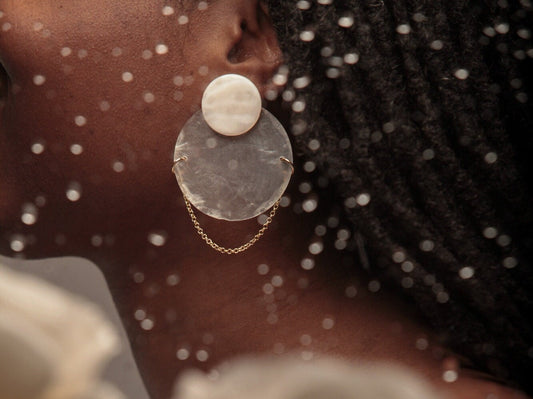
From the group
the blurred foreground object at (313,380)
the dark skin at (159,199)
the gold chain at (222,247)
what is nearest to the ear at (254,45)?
the dark skin at (159,199)

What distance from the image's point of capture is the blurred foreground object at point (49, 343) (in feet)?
3.31

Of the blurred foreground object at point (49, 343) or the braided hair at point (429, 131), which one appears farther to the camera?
the blurred foreground object at point (49, 343)

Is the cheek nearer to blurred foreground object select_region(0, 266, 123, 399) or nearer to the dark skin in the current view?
the dark skin

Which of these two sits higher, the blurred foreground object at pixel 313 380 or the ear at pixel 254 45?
the ear at pixel 254 45

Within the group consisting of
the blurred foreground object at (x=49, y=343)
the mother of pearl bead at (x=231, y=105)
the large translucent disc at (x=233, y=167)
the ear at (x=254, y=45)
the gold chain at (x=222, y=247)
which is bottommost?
the blurred foreground object at (x=49, y=343)

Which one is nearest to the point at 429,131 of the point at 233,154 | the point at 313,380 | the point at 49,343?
the point at 233,154

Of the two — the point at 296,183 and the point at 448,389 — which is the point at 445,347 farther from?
the point at 296,183

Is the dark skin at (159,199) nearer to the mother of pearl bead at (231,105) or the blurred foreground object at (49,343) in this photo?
the mother of pearl bead at (231,105)

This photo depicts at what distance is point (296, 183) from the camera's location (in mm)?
692

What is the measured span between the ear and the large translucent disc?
0.04 m

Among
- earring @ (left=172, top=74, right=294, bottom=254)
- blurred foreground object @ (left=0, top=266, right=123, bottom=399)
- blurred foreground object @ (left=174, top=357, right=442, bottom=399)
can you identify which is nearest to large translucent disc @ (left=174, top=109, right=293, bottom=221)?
earring @ (left=172, top=74, right=294, bottom=254)

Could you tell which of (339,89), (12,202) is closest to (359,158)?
(339,89)

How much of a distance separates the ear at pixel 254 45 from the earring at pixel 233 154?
0.06 feet

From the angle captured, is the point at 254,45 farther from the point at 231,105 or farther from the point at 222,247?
the point at 222,247
